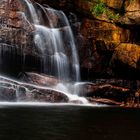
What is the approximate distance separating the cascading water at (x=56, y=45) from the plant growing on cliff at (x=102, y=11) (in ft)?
7.97

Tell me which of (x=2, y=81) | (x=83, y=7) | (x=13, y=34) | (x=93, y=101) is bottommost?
(x=93, y=101)

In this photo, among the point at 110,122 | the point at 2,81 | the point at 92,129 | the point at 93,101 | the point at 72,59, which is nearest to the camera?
the point at 92,129

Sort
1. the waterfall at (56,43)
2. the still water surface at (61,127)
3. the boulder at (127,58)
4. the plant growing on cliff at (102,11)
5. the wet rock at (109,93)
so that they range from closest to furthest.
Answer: the still water surface at (61,127) → the wet rock at (109,93) → the waterfall at (56,43) → the boulder at (127,58) → the plant growing on cliff at (102,11)

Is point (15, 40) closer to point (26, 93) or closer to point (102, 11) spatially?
point (26, 93)

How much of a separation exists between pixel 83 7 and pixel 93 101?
9.07 m

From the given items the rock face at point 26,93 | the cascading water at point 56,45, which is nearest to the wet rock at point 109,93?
the cascading water at point 56,45

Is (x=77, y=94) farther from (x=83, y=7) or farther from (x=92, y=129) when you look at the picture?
(x=92, y=129)

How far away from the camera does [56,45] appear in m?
29.8

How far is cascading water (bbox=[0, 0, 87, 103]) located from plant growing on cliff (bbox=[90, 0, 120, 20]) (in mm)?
2430

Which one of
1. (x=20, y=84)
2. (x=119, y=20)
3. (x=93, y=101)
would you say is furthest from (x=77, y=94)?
(x=119, y=20)

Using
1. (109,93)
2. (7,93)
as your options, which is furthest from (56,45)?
(7,93)

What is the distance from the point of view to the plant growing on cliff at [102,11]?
3074 centimetres

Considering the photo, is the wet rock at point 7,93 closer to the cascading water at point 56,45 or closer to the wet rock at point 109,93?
the cascading water at point 56,45

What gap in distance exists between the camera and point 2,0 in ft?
93.9
